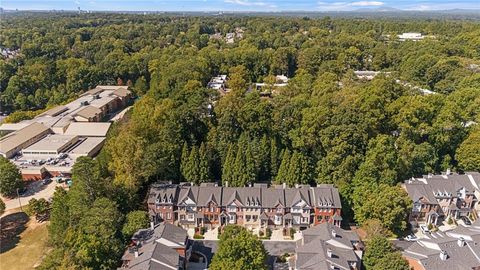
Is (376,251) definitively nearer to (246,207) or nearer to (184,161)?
(246,207)

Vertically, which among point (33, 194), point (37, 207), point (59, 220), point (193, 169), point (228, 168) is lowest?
point (33, 194)

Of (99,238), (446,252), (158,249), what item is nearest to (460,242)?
(446,252)

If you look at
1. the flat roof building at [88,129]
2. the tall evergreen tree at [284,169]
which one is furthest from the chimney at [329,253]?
the flat roof building at [88,129]

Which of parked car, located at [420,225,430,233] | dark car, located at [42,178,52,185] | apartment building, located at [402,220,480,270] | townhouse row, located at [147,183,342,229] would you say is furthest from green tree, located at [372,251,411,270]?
dark car, located at [42,178,52,185]

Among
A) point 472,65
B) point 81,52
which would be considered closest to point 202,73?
point 81,52

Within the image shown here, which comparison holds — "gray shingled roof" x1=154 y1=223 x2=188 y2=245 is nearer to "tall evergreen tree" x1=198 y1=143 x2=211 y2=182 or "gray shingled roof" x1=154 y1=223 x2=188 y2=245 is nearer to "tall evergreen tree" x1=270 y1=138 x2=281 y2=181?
"tall evergreen tree" x1=198 y1=143 x2=211 y2=182

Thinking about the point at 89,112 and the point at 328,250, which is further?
the point at 89,112

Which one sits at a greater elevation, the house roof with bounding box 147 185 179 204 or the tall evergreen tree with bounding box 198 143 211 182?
the tall evergreen tree with bounding box 198 143 211 182
